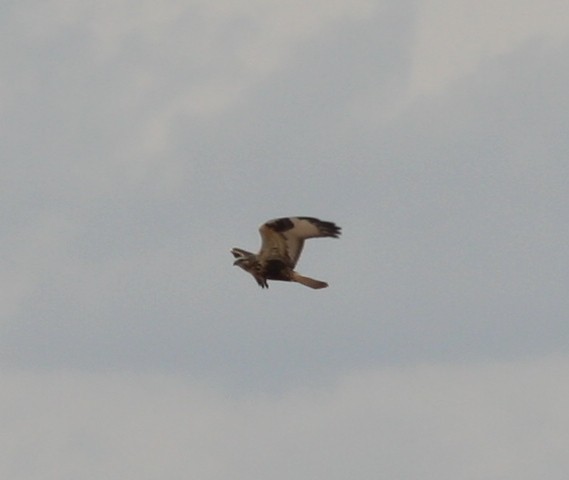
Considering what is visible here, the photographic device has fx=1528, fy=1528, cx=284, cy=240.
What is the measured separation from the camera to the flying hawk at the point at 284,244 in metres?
28.8

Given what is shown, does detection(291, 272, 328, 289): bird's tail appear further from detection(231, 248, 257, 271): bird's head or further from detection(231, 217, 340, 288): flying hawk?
detection(231, 248, 257, 271): bird's head

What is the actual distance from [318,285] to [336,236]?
3.21ft

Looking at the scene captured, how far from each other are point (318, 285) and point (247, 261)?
72.4 inches

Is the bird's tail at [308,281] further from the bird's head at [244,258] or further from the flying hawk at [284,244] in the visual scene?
the bird's head at [244,258]

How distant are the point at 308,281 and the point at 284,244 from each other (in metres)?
0.93

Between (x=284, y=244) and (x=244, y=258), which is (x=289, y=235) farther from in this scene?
(x=244, y=258)

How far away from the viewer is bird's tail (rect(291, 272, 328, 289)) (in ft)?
92.1

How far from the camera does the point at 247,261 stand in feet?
96.2

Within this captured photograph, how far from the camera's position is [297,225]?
28859 mm

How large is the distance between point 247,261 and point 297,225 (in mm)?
1267

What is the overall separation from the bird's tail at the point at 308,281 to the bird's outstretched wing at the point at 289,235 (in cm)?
24

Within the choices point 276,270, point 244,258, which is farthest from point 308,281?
point 244,258

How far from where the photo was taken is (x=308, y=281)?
2858cm

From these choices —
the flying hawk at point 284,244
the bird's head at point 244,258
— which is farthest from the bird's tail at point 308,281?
the bird's head at point 244,258
